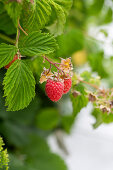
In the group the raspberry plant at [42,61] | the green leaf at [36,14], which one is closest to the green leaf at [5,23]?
the raspberry plant at [42,61]

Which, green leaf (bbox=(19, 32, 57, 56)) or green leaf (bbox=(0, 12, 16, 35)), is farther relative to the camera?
green leaf (bbox=(0, 12, 16, 35))

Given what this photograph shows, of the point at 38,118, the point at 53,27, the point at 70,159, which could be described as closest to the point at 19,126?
the point at 38,118

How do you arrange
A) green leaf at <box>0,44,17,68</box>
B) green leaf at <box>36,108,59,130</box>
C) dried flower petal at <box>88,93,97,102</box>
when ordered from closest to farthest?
green leaf at <box>0,44,17,68</box> < dried flower petal at <box>88,93,97,102</box> < green leaf at <box>36,108,59,130</box>

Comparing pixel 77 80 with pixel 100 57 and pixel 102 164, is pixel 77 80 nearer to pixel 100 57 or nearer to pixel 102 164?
pixel 100 57

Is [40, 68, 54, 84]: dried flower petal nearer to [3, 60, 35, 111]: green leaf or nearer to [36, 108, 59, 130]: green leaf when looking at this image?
[3, 60, 35, 111]: green leaf

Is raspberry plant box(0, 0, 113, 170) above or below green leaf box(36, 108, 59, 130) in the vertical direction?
below

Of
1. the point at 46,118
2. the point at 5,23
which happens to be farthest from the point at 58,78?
the point at 46,118

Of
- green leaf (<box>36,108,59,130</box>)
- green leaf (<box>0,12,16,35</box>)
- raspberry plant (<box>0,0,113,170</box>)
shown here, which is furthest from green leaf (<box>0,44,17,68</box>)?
green leaf (<box>36,108,59,130</box>)
